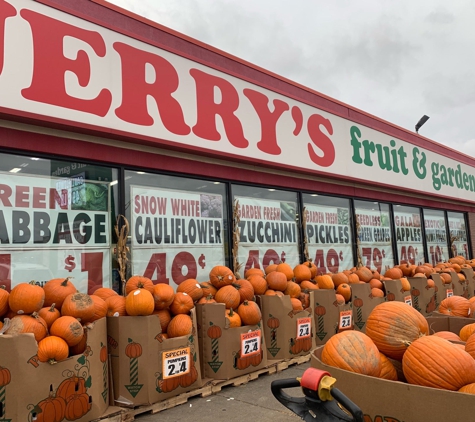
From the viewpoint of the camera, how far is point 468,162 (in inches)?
661

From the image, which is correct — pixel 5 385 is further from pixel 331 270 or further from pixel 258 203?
pixel 331 270

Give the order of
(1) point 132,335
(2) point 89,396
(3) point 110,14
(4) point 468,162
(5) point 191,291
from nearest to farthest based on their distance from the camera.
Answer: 1. (2) point 89,396
2. (1) point 132,335
3. (5) point 191,291
4. (3) point 110,14
5. (4) point 468,162

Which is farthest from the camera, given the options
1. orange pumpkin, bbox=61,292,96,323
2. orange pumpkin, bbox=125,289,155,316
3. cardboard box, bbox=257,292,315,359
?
cardboard box, bbox=257,292,315,359

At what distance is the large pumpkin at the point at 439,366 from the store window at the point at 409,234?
35.2ft

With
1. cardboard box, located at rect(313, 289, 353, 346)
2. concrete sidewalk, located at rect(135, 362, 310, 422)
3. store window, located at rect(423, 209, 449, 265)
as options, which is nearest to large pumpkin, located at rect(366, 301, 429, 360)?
concrete sidewalk, located at rect(135, 362, 310, 422)

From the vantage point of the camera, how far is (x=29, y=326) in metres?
3.79

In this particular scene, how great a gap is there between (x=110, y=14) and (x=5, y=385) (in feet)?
17.3

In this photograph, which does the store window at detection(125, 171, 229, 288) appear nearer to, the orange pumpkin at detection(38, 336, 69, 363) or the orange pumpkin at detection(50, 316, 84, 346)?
the orange pumpkin at detection(50, 316, 84, 346)

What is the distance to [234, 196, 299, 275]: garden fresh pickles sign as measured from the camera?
8.16 m

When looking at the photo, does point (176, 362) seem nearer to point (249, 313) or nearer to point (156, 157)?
point (249, 313)

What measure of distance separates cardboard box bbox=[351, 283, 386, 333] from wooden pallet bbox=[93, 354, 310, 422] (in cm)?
157

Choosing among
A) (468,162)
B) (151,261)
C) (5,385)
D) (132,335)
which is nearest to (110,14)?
(151,261)

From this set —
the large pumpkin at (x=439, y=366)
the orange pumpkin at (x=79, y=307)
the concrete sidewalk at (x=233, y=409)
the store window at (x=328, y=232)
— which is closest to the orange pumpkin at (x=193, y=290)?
the concrete sidewalk at (x=233, y=409)

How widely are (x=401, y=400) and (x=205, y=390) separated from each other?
349 centimetres
